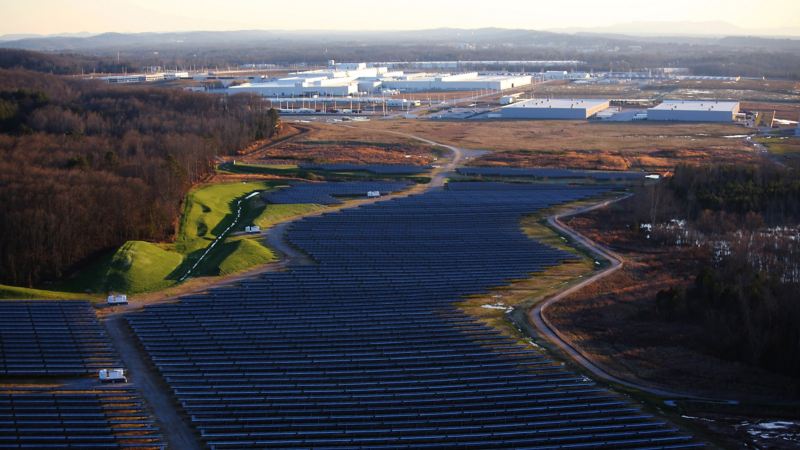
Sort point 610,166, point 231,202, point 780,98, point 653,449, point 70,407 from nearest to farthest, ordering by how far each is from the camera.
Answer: point 653,449 < point 70,407 < point 231,202 < point 610,166 < point 780,98

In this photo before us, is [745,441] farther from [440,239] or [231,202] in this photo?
[231,202]

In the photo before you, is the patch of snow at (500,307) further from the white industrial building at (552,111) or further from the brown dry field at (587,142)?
the white industrial building at (552,111)

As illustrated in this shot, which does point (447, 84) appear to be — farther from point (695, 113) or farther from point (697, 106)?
point (695, 113)

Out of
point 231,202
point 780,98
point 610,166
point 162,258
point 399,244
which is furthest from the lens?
point 780,98

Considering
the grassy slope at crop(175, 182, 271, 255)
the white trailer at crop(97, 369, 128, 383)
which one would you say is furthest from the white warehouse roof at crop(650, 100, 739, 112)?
the white trailer at crop(97, 369, 128, 383)

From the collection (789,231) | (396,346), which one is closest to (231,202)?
(396,346)

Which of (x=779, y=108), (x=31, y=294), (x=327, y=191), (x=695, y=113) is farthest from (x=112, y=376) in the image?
(x=779, y=108)

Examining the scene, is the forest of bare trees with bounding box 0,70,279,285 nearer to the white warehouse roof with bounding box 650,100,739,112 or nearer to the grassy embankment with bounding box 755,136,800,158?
the grassy embankment with bounding box 755,136,800,158

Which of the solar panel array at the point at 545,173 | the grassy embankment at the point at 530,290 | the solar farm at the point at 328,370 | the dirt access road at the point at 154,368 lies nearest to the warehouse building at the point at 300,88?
the solar panel array at the point at 545,173
